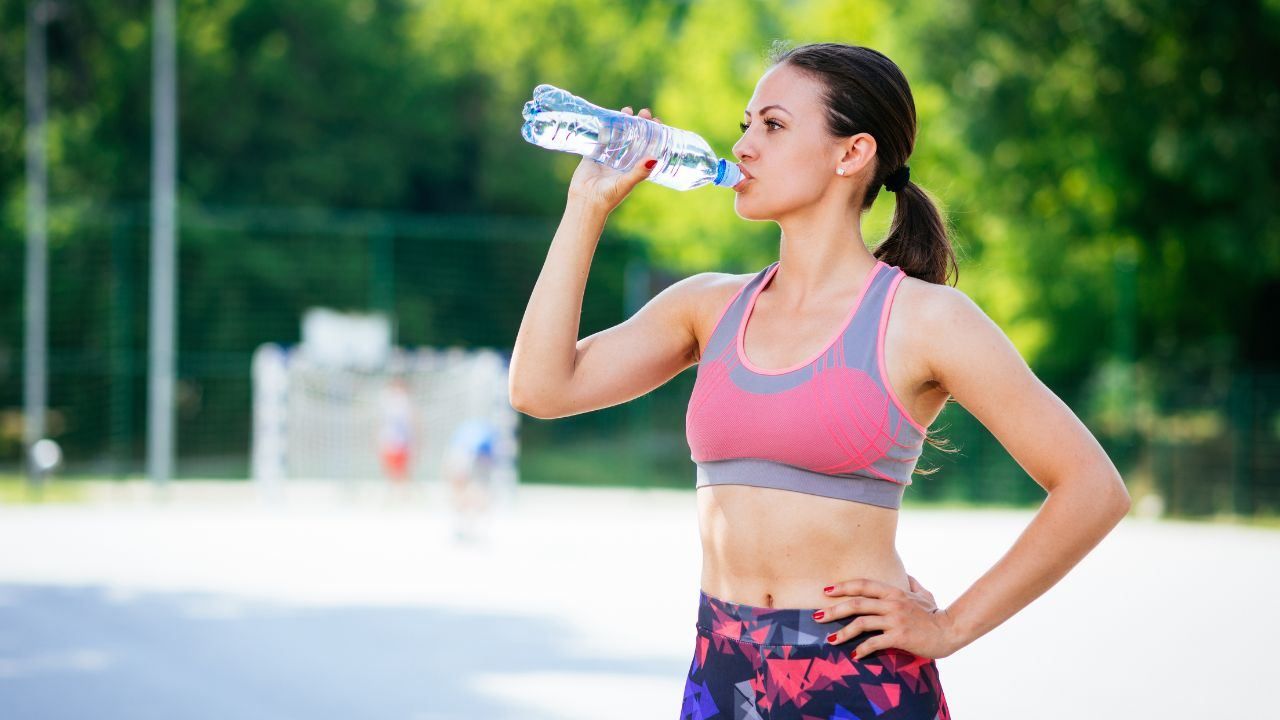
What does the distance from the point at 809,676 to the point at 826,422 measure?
41 centimetres

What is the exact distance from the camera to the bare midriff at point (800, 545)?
2.31m

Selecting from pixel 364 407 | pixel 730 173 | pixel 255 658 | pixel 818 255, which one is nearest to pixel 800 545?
pixel 818 255

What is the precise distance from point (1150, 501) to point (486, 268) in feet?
52.0

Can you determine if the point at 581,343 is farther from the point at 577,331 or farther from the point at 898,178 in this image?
the point at 898,178

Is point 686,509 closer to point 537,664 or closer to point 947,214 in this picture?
point 537,664

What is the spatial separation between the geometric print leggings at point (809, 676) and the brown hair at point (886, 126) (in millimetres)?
381

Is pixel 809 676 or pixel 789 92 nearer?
pixel 809 676

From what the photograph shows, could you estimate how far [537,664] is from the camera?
7500mm

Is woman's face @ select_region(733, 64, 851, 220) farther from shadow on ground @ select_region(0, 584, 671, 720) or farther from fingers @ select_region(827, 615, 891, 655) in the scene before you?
shadow on ground @ select_region(0, 584, 671, 720)

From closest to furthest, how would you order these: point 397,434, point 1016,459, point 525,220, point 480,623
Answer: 1. point 1016,459
2. point 480,623
3. point 397,434
4. point 525,220

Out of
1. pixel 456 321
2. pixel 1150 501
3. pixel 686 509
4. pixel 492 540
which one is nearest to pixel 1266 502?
pixel 1150 501

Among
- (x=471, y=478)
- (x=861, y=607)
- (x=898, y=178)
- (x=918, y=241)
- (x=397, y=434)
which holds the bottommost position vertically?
(x=861, y=607)

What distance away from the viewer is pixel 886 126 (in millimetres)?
2525

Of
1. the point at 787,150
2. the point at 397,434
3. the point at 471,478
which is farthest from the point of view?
the point at 397,434
